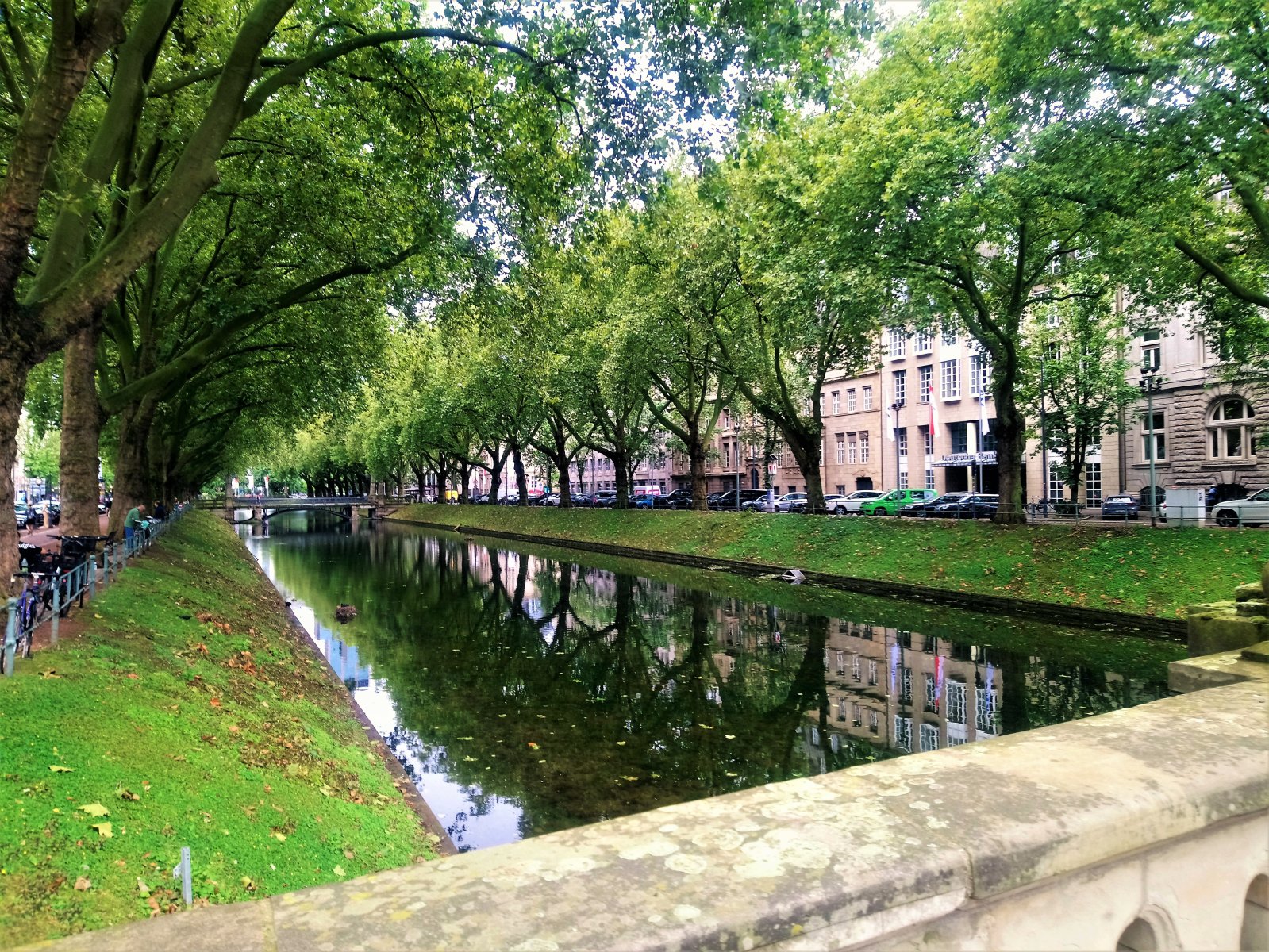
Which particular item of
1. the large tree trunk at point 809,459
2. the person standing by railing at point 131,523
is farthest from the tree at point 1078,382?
the person standing by railing at point 131,523

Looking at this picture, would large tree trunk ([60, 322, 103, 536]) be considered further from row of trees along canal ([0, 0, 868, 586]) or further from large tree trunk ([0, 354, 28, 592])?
large tree trunk ([0, 354, 28, 592])

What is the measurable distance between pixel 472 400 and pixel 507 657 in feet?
91.2

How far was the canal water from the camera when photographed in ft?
32.4

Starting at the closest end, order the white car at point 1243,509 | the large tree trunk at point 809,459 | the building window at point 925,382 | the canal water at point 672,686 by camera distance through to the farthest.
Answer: the canal water at point 672,686 < the white car at point 1243,509 < the large tree trunk at point 809,459 < the building window at point 925,382

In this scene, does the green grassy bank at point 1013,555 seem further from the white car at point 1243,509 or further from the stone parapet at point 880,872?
the stone parapet at point 880,872

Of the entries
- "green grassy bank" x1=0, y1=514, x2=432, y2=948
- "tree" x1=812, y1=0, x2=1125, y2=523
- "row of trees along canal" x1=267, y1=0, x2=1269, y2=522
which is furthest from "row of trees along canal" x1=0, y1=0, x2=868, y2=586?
"tree" x1=812, y1=0, x2=1125, y2=523

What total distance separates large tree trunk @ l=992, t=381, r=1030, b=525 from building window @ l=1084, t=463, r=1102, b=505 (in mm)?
23324

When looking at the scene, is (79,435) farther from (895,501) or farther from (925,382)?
(925,382)

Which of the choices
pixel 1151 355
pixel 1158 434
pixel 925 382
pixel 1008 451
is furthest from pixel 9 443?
pixel 925 382

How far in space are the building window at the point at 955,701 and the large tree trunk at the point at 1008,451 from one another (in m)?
12.5

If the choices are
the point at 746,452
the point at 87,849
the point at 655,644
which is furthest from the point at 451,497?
the point at 87,849

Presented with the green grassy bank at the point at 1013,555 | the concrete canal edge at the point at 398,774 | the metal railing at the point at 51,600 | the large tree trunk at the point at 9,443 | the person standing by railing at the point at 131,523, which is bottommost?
the concrete canal edge at the point at 398,774

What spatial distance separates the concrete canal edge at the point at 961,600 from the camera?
58.0 feet

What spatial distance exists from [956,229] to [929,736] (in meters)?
11.7
